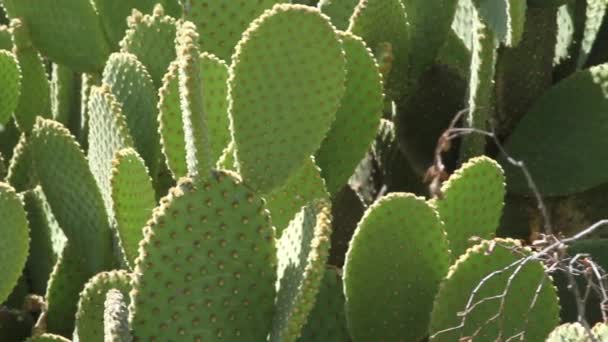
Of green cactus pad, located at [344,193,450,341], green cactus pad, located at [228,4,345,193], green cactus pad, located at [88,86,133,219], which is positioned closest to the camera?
green cactus pad, located at [228,4,345,193]

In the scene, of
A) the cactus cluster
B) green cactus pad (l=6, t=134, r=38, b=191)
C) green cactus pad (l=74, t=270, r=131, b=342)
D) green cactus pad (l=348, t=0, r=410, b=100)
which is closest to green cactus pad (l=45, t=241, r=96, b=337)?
the cactus cluster

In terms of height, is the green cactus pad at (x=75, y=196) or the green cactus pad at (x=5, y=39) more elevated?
the green cactus pad at (x=5, y=39)

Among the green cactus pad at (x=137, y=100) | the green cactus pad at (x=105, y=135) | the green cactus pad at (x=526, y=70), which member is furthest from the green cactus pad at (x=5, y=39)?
the green cactus pad at (x=526, y=70)

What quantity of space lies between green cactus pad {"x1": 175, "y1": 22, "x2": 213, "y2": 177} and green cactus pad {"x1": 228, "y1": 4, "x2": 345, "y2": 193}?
14cm

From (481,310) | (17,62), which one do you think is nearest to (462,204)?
(481,310)

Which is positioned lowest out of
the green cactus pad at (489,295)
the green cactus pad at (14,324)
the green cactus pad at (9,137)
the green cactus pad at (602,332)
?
the green cactus pad at (602,332)

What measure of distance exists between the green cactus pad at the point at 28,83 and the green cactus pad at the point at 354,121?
0.89 m

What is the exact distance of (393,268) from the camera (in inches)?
85.0

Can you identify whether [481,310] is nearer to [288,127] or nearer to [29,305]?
[288,127]

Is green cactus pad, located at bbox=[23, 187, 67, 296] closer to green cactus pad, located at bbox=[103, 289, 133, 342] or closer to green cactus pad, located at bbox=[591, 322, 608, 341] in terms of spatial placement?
green cactus pad, located at bbox=[103, 289, 133, 342]

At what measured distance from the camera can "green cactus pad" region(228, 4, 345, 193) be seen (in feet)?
6.57

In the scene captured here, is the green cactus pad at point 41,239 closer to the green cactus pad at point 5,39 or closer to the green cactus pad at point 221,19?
the green cactus pad at point 221,19

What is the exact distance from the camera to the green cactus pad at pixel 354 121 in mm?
2406

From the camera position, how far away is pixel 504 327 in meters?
2.10
